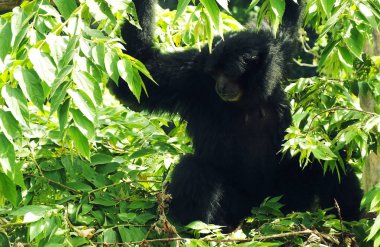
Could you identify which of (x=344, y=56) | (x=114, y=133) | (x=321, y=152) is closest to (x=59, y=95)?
(x=321, y=152)

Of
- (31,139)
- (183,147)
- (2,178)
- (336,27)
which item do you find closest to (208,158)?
(183,147)

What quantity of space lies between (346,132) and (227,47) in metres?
2.11

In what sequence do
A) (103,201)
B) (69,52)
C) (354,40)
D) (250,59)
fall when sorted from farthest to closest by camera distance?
(250,59), (103,201), (354,40), (69,52)

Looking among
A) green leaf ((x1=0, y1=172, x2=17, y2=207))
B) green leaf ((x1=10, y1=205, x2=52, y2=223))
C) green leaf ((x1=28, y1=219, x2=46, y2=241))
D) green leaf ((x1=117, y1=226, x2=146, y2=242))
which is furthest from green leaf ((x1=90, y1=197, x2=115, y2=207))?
green leaf ((x1=0, y1=172, x2=17, y2=207))

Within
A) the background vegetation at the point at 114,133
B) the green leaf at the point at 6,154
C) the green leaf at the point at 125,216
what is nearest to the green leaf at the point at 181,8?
the background vegetation at the point at 114,133

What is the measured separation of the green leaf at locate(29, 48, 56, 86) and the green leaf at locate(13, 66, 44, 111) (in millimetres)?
63

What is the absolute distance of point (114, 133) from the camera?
20.1 ft

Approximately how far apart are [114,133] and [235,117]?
1.51 m

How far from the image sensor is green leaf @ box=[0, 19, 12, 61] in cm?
366

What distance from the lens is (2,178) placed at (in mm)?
3883

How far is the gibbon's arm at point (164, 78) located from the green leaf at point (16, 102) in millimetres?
2994

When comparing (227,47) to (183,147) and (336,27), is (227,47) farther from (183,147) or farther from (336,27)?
(336,27)

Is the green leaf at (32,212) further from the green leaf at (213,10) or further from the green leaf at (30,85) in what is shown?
the green leaf at (213,10)

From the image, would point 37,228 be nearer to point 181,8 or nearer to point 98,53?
point 98,53
